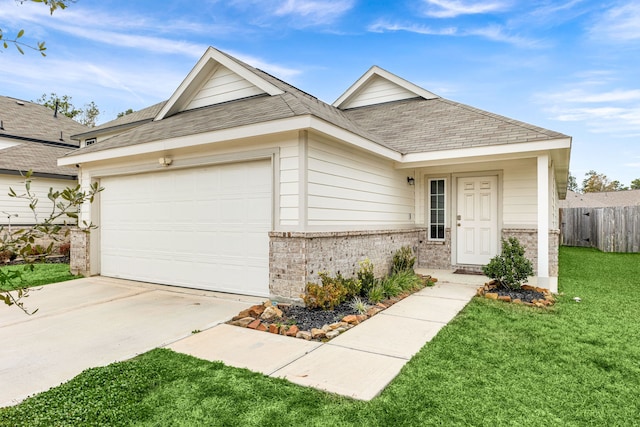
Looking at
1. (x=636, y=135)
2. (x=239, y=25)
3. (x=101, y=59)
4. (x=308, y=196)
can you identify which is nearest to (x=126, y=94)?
(x=101, y=59)

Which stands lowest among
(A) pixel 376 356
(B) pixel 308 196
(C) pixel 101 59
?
(A) pixel 376 356

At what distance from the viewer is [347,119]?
8734mm

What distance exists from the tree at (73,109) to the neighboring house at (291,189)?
89.3ft

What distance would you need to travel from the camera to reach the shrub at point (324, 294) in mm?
5527

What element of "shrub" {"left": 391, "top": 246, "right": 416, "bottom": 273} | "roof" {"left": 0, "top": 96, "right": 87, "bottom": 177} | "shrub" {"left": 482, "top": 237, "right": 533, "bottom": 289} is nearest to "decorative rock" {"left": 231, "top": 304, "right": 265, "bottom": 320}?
"shrub" {"left": 391, "top": 246, "right": 416, "bottom": 273}

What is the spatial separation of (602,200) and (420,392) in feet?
111

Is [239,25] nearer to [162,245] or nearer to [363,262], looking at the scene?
[162,245]

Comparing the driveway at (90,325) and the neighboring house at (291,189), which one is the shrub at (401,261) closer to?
the neighboring house at (291,189)

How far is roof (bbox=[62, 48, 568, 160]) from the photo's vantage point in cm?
657

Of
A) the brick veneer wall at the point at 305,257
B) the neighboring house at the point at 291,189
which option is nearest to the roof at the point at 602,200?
the neighboring house at the point at 291,189

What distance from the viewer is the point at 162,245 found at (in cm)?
762

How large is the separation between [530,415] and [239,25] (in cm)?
1200

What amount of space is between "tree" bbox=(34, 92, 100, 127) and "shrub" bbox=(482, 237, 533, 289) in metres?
34.2

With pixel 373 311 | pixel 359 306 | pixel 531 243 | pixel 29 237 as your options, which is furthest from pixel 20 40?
pixel 531 243
